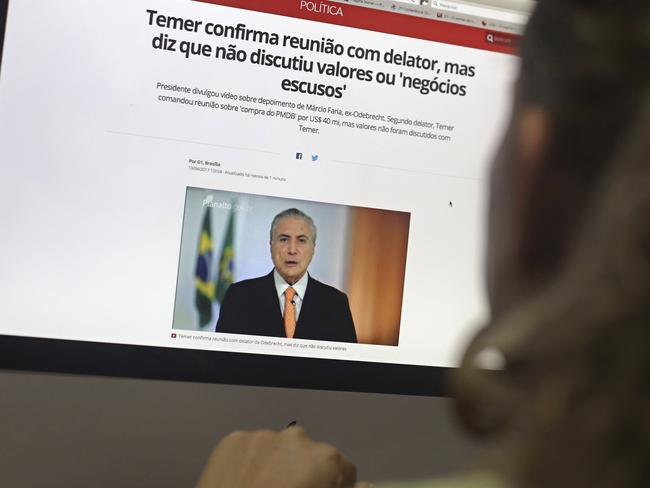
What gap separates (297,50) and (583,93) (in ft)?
1.71

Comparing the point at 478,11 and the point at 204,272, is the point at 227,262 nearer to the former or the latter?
the point at 204,272

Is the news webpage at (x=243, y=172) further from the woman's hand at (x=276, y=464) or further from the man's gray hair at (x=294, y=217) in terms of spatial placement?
the woman's hand at (x=276, y=464)

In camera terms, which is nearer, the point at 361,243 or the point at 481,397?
the point at 481,397

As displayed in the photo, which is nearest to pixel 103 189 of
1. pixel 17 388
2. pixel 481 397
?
pixel 17 388

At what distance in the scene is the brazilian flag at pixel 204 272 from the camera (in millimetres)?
763

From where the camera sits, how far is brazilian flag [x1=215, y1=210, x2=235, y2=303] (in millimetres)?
768

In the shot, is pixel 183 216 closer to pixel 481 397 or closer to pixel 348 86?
pixel 348 86

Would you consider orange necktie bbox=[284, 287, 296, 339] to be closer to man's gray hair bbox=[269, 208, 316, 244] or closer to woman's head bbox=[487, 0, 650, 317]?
man's gray hair bbox=[269, 208, 316, 244]

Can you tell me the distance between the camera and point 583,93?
0.31 meters

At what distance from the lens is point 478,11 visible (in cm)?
85

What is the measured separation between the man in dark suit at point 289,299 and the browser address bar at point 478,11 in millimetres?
288

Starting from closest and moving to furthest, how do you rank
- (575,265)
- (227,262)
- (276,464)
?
(575,265)
(276,464)
(227,262)

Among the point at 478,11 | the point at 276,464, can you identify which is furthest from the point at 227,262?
the point at 478,11

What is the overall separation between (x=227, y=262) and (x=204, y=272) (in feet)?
0.08
